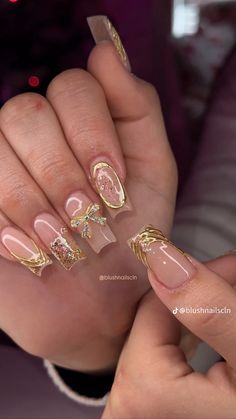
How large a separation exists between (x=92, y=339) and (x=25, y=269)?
11cm

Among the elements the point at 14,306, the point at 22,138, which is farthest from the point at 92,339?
the point at 22,138

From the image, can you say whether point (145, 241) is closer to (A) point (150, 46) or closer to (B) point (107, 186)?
(B) point (107, 186)

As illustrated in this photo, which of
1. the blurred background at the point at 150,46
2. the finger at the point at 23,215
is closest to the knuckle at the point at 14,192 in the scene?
the finger at the point at 23,215

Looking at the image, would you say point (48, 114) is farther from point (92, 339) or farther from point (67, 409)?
point (67, 409)

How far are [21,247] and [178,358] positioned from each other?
15cm

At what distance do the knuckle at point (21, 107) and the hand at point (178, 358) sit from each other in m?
0.18

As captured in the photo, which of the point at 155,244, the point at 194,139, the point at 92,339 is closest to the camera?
the point at 155,244

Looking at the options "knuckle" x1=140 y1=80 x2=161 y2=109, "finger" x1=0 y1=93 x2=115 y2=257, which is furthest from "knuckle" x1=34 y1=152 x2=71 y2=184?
"knuckle" x1=140 y1=80 x2=161 y2=109

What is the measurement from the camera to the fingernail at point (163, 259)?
35 centimetres

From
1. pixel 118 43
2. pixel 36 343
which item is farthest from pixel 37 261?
pixel 118 43

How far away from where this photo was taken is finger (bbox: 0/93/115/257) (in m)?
0.40

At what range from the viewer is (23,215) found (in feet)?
1.31

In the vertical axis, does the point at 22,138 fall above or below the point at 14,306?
above

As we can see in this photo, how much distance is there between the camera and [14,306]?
1.47ft
